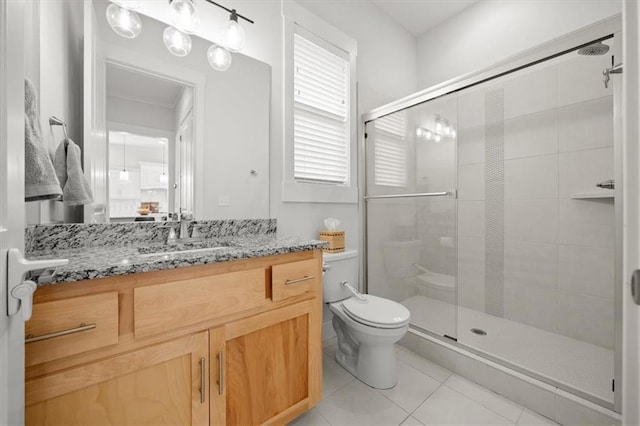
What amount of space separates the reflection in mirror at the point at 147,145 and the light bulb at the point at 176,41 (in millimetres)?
169

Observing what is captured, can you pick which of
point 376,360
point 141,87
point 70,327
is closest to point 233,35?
point 141,87

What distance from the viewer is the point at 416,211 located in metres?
2.18

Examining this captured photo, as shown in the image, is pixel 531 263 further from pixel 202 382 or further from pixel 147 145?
pixel 147 145

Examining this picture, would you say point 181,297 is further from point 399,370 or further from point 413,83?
point 413,83

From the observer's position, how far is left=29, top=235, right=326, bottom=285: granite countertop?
0.74 m

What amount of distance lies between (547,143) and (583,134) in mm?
186

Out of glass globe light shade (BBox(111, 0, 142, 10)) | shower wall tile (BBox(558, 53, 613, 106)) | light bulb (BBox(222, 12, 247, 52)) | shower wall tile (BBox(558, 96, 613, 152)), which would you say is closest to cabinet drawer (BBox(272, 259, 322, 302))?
light bulb (BBox(222, 12, 247, 52))

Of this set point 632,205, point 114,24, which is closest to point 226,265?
point 632,205

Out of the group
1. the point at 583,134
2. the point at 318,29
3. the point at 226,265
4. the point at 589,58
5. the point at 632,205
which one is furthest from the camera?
the point at 318,29

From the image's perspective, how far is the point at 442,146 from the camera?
2.04 m

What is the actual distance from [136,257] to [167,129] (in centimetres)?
80

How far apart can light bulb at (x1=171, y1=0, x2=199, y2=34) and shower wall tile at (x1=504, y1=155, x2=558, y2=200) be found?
7.15 ft

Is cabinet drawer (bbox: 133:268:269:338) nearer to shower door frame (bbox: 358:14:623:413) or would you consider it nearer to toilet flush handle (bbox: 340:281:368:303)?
toilet flush handle (bbox: 340:281:368:303)

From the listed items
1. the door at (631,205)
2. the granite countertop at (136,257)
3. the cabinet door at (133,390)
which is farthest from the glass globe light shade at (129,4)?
the door at (631,205)
